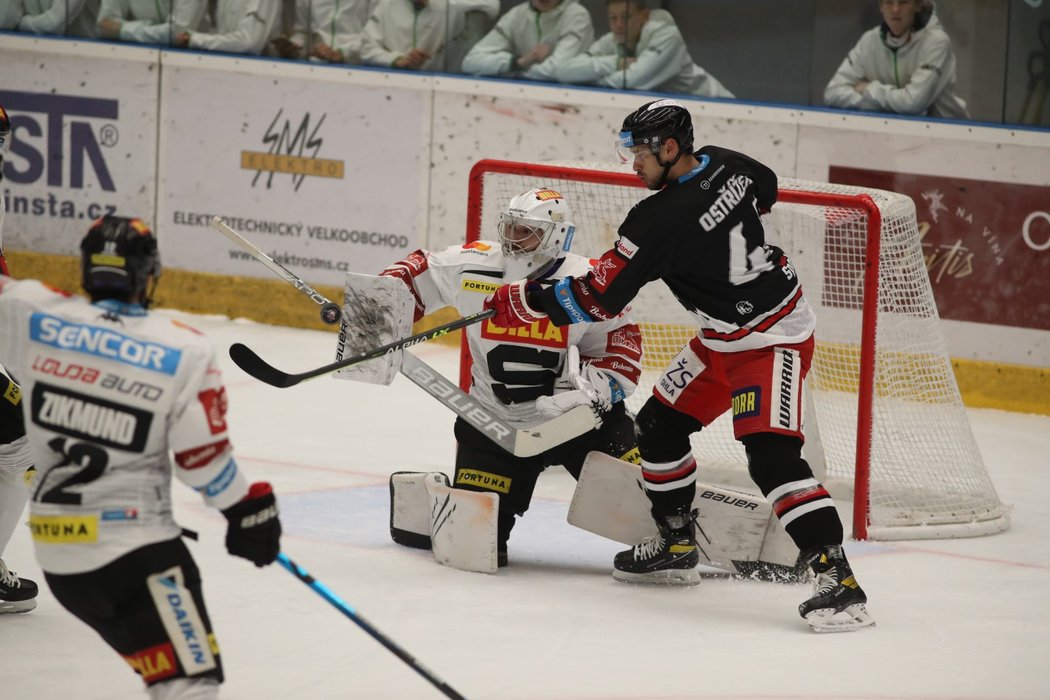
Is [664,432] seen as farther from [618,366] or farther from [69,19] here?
[69,19]

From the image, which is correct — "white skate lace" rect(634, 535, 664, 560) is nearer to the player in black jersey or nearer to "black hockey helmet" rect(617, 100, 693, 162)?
the player in black jersey

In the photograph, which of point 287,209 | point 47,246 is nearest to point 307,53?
point 287,209

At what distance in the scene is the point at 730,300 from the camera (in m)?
3.80

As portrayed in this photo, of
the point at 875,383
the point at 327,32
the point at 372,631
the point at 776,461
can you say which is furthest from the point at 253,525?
the point at 327,32

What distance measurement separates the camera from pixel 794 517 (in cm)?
371

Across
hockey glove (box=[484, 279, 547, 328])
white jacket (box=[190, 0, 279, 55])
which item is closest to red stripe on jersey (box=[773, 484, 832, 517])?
hockey glove (box=[484, 279, 547, 328])

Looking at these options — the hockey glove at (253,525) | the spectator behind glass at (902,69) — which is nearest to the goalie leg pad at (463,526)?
the hockey glove at (253,525)

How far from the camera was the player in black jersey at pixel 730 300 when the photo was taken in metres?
3.70

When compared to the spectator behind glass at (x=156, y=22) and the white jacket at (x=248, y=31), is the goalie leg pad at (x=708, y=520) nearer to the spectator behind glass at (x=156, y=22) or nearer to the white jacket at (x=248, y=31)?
the white jacket at (x=248, y=31)

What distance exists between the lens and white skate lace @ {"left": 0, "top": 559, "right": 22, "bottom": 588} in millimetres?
3615

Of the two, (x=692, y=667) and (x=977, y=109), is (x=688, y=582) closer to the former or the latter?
(x=692, y=667)

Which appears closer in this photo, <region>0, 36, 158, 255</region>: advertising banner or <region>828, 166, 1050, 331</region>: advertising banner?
<region>828, 166, 1050, 331</region>: advertising banner

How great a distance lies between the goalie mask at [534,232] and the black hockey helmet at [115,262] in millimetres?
1705

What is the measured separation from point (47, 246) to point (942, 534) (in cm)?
508
